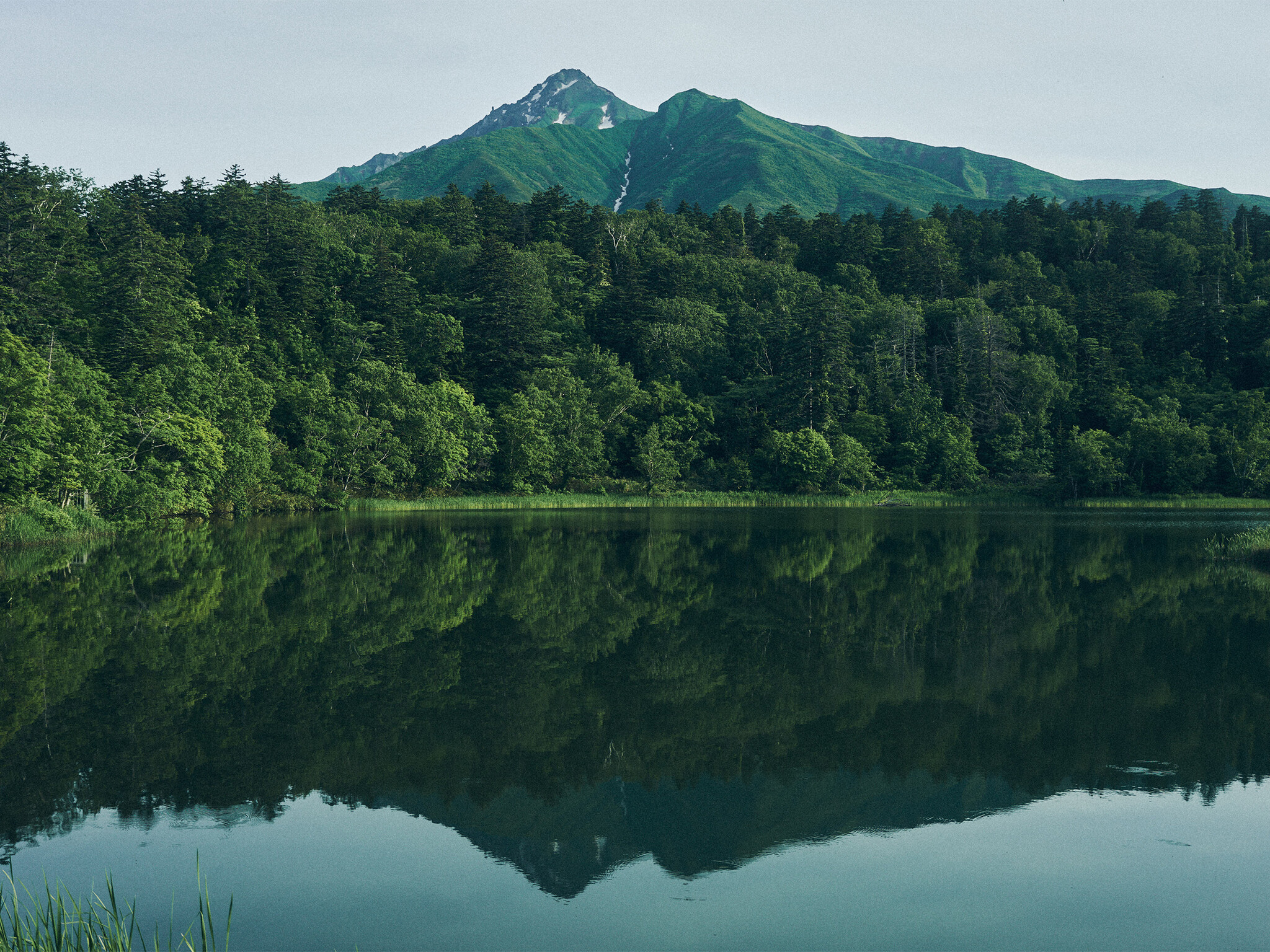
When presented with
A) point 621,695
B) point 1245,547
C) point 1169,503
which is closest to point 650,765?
point 621,695

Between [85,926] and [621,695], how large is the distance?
829 centimetres

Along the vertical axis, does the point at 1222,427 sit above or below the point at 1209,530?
above

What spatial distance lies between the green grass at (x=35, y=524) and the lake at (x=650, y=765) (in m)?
14.7

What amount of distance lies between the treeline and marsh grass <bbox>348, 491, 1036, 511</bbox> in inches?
115

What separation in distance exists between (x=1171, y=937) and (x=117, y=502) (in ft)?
158

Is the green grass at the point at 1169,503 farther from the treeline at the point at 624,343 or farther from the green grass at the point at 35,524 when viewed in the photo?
the green grass at the point at 35,524

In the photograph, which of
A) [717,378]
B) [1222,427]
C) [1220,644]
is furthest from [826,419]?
[1220,644]

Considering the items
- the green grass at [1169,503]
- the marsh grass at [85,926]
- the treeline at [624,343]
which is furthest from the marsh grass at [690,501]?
the marsh grass at [85,926]

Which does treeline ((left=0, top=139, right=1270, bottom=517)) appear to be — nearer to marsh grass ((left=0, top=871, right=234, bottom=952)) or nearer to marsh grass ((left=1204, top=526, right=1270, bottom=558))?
marsh grass ((left=0, top=871, right=234, bottom=952))

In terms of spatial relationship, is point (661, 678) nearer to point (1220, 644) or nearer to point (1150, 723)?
point (1150, 723)

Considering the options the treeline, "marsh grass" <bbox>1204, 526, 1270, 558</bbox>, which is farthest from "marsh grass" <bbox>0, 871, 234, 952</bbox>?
the treeline

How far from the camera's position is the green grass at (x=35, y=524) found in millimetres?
35281

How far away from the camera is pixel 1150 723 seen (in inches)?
495

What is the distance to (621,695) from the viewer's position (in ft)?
45.7
